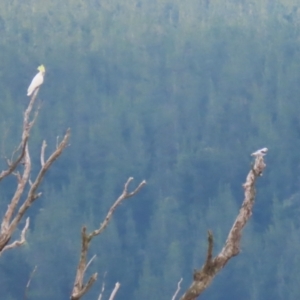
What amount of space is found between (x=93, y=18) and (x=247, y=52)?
1.26 metres

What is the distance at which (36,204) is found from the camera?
16.5 ft

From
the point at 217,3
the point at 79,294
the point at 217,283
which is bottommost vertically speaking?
the point at 217,283

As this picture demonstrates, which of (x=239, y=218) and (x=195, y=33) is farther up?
(x=195, y=33)

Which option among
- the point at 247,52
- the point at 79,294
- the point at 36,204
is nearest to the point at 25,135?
the point at 79,294

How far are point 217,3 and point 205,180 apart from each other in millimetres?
1421

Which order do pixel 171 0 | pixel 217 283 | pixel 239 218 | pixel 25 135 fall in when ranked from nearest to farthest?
pixel 239 218, pixel 25 135, pixel 217 283, pixel 171 0

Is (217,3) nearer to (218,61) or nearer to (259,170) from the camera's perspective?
(218,61)

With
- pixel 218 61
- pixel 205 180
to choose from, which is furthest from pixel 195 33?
pixel 205 180

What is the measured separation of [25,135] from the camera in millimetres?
1316

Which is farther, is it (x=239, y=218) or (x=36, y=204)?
(x=36, y=204)

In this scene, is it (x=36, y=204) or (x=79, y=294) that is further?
(x=36, y=204)

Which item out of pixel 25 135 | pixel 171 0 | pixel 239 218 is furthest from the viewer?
pixel 171 0

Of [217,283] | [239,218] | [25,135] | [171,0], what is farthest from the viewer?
[171,0]

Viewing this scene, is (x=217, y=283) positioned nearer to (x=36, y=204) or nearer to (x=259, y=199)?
(x=259, y=199)
